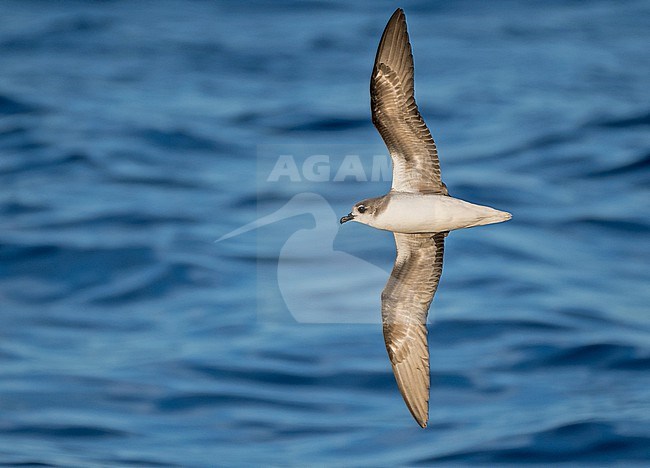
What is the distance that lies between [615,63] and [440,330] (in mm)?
19891

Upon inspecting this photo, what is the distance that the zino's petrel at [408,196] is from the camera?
1016cm

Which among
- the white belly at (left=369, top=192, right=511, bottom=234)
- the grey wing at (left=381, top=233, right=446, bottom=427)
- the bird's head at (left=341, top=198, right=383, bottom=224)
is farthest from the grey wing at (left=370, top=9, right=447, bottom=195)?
the grey wing at (left=381, top=233, right=446, bottom=427)

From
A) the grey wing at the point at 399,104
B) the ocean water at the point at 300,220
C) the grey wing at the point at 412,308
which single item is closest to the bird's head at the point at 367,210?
the grey wing at the point at 399,104

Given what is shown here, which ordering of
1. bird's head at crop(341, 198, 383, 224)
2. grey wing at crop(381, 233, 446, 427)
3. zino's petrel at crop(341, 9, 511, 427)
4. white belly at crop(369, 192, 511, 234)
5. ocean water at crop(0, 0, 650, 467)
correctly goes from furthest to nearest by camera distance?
ocean water at crop(0, 0, 650, 467) < grey wing at crop(381, 233, 446, 427) < bird's head at crop(341, 198, 383, 224) < zino's petrel at crop(341, 9, 511, 427) < white belly at crop(369, 192, 511, 234)

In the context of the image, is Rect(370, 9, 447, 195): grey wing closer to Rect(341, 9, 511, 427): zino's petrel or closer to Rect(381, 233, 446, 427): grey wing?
Rect(341, 9, 511, 427): zino's petrel

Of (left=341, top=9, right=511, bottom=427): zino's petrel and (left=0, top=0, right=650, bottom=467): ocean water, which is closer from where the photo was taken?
(left=341, top=9, right=511, bottom=427): zino's petrel

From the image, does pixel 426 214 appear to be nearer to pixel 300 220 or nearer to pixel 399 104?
pixel 399 104

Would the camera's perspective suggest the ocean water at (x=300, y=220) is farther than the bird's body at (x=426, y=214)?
Yes

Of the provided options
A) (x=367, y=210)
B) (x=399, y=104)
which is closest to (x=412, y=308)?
(x=367, y=210)

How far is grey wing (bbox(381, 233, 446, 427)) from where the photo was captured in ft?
36.5

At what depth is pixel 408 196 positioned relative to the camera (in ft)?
33.8

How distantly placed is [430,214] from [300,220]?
23.8 m

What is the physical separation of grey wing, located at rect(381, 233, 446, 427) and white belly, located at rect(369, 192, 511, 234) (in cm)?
76

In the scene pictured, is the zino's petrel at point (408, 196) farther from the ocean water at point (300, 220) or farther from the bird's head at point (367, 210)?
the ocean water at point (300, 220)
